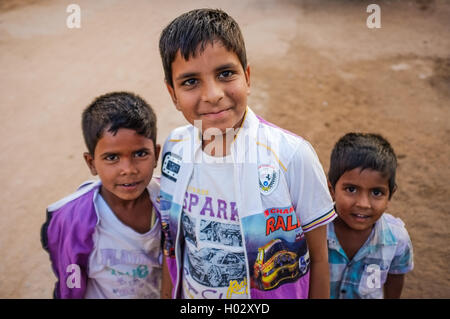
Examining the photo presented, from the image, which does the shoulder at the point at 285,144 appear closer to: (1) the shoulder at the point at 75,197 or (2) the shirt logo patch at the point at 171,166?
(2) the shirt logo patch at the point at 171,166

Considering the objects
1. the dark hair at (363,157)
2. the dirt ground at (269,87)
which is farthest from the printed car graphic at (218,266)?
the dirt ground at (269,87)

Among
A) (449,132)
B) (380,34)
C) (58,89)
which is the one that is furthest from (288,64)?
(58,89)

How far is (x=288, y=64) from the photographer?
4688mm

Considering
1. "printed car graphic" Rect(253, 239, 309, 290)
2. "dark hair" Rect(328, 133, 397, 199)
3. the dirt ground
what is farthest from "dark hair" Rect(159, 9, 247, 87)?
the dirt ground

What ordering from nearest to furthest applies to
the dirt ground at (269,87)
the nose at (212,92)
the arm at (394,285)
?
1. the nose at (212,92)
2. the arm at (394,285)
3. the dirt ground at (269,87)

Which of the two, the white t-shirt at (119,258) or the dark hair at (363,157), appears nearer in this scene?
the white t-shirt at (119,258)

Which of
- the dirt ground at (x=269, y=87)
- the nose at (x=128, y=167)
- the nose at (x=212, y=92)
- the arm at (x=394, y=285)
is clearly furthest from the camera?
the dirt ground at (x=269, y=87)

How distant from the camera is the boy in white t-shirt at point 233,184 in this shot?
1.40m

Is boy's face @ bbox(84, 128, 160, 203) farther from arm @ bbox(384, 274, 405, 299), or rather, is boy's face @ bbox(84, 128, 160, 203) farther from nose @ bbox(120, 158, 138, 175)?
→ arm @ bbox(384, 274, 405, 299)

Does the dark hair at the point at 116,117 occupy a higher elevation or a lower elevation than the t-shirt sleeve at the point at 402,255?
higher

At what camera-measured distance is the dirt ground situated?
2.91 metres

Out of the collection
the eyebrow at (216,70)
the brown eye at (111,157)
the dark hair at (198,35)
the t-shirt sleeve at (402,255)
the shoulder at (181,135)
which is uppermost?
the dark hair at (198,35)

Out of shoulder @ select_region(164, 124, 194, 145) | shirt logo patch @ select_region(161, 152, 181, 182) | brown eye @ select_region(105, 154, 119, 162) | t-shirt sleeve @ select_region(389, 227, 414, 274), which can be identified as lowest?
t-shirt sleeve @ select_region(389, 227, 414, 274)

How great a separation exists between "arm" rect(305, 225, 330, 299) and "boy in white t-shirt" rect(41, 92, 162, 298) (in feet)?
2.37
